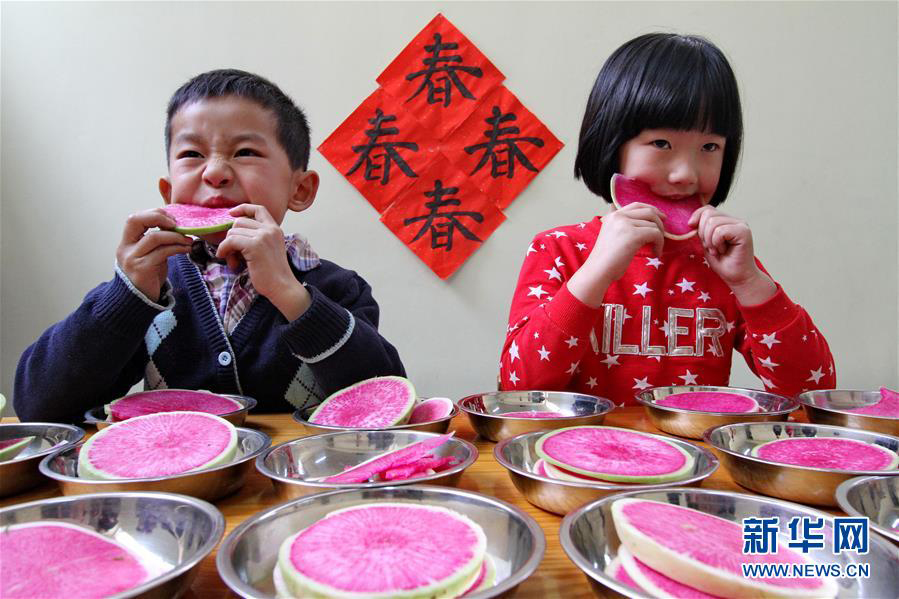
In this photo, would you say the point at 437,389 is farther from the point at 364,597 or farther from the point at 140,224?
the point at 364,597

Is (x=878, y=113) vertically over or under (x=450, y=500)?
over

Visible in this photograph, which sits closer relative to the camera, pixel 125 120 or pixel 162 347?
pixel 162 347

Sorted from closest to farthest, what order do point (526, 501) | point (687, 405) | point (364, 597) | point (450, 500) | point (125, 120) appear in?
point (364, 597) → point (450, 500) → point (526, 501) → point (687, 405) → point (125, 120)

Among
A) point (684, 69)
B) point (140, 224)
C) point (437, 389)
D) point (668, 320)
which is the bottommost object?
point (437, 389)

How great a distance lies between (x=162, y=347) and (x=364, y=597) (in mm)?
1269

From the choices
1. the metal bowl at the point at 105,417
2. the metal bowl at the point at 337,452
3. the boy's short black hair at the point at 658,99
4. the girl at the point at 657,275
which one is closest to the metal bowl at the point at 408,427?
the metal bowl at the point at 337,452

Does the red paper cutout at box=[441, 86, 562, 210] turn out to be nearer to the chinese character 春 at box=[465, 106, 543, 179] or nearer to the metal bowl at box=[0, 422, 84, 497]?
the chinese character 春 at box=[465, 106, 543, 179]

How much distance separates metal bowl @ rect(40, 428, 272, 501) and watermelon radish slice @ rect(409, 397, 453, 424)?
1.13 ft

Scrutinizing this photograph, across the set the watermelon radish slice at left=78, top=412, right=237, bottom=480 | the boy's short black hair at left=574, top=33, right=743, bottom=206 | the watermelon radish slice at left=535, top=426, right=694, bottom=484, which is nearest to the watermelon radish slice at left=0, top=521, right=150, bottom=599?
the watermelon radish slice at left=78, top=412, right=237, bottom=480

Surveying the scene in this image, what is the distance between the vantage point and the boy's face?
1410 millimetres

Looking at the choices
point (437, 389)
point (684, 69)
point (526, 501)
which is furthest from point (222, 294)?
point (437, 389)

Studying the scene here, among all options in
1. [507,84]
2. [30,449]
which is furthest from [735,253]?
[507,84]

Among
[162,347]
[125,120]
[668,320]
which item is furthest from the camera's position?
[125,120]

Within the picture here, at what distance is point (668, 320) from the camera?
1655 millimetres
